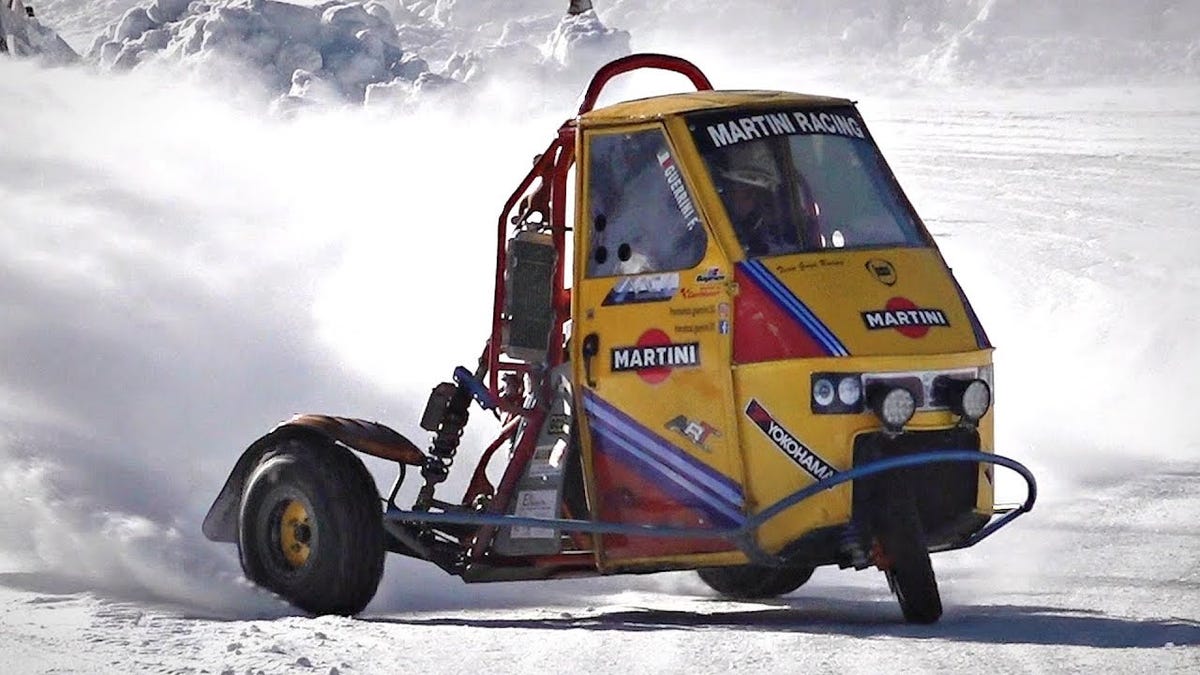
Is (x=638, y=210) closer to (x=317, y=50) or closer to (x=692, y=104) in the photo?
(x=692, y=104)

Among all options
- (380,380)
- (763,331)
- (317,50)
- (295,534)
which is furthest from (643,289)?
(317,50)

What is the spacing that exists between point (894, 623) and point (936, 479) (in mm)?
556

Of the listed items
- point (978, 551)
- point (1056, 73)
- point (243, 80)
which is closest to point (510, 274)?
point (978, 551)

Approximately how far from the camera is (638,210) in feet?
25.7

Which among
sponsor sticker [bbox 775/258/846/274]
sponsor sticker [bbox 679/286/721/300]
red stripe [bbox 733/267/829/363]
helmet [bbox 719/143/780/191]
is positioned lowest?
red stripe [bbox 733/267/829/363]

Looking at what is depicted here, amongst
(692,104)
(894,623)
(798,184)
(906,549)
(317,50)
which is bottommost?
(894,623)

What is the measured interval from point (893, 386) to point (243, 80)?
78.6 feet

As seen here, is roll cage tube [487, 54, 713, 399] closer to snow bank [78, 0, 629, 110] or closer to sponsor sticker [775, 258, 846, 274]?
sponsor sticker [775, 258, 846, 274]

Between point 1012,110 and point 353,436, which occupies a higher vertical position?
point 1012,110

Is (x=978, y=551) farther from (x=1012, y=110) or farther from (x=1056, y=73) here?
(x=1056, y=73)

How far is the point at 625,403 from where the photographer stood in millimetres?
7734

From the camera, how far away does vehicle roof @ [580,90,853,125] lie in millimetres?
7809

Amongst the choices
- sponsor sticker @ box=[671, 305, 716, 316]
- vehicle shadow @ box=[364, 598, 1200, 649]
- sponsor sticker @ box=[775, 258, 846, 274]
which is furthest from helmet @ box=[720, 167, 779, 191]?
vehicle shadow @ box=[364, 598, 1200, 649]

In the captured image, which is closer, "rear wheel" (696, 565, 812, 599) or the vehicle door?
the vehicle door
